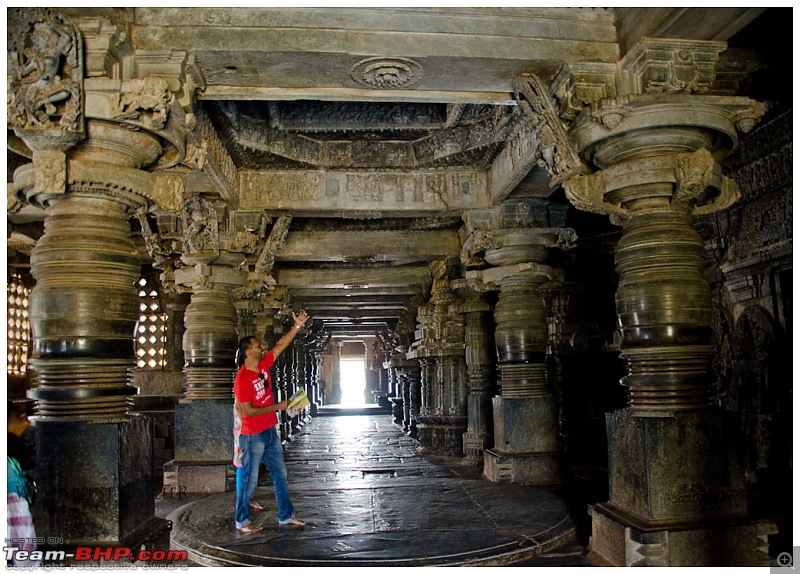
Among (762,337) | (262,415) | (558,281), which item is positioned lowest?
(262,415)

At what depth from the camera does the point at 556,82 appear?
463cm

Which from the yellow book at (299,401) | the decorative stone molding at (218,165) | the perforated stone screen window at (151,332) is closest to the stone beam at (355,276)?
the perforated stone screen window at (151,332)

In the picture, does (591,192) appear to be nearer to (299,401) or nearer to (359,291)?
(299,401)

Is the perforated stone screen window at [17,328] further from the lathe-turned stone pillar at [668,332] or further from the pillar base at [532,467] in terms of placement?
the lathe-turned stone pillar at [668,332]

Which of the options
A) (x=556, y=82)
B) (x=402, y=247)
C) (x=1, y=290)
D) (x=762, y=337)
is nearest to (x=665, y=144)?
(x=556, y=82)

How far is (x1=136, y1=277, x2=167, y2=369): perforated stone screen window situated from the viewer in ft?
41.0

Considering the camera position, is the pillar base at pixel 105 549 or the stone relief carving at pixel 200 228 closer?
the pillar base at pixel 105 549

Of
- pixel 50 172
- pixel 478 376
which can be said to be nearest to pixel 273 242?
pixel 478 376

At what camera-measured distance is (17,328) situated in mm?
10680

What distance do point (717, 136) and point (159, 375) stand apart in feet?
34.8

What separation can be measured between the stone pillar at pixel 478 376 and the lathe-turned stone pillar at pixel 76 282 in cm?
732

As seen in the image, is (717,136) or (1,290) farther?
(717,136)

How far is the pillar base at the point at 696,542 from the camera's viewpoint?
13.6 feet

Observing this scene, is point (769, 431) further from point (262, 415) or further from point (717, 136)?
point (262, 415)
